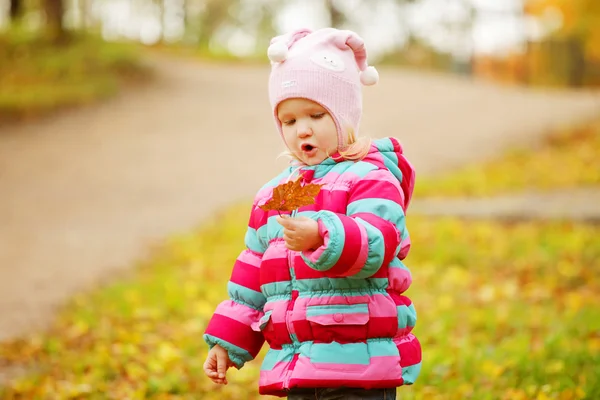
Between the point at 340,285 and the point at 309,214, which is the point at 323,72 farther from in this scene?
the point at 340,285

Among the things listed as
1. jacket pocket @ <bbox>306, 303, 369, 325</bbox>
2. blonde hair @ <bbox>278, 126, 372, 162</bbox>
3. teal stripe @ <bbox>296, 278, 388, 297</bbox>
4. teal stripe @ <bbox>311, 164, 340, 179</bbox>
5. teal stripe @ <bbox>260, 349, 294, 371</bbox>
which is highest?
blonde hair @ <bbox>278, 126, 372, 162</bbox>

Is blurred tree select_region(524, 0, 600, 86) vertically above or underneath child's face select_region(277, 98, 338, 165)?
above

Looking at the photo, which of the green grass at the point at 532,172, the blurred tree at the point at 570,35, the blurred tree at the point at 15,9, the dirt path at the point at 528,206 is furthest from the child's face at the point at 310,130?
the blurred tree at the point at 15,9

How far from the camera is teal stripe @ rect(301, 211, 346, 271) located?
207cm

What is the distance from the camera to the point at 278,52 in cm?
245

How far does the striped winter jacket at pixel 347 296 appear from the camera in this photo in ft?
7.33

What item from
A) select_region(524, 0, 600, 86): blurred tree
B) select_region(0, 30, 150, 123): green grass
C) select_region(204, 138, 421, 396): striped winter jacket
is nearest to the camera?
select_region(204, 138, 421, 396): striped winter jacket

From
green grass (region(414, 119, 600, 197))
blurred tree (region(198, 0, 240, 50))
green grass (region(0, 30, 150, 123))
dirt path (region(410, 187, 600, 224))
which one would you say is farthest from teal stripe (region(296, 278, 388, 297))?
blurred tree (region(198, 0, 240, 50))

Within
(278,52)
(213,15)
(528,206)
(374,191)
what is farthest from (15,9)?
(374,191)

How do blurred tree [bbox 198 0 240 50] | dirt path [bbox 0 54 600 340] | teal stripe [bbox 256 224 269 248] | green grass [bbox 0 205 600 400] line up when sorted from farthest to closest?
blurred tree [bbox 198 0 240 50] → dirt path [bbox 0 54 600 340] → green grass [bbox 0 205 600 400] → teal stripe [bbox 256 224 269 248]

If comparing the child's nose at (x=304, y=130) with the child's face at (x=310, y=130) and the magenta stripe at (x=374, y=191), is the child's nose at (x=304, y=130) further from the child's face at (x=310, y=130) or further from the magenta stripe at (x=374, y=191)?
the magenta stripe at (x=374, y=191)

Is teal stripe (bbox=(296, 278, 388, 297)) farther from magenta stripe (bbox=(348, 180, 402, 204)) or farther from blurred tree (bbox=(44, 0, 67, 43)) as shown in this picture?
blurred tree (bbox=(44, 0, 67, 43))

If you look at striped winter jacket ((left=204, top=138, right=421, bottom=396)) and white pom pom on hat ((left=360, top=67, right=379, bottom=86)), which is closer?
striped winter jacket ((left=204, top=138, right=421, bottom=396))

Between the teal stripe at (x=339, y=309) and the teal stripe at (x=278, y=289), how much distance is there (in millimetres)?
113
